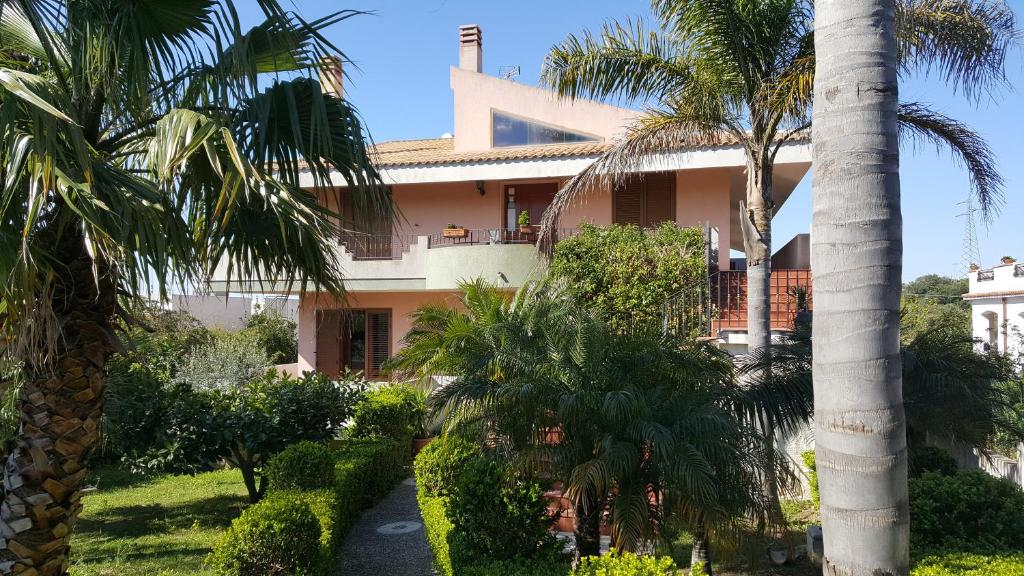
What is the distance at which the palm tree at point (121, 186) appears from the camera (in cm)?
399

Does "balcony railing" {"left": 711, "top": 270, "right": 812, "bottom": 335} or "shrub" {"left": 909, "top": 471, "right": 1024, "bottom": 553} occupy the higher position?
"balcony railing" {"left": 711, "top": 270, "right": 812, "bottom": 335}

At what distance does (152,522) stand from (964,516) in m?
10.8

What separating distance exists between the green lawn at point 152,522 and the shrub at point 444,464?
8.86ft

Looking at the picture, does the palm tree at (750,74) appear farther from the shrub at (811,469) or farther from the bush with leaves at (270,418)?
the bush with leaves at (270,418)

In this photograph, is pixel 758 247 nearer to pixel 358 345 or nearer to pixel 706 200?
pixel 706 200

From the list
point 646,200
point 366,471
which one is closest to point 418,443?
point 366,471

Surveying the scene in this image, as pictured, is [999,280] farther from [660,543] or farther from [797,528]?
[660,543]

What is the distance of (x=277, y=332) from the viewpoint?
28.9 m

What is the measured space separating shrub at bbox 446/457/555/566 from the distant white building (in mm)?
19960

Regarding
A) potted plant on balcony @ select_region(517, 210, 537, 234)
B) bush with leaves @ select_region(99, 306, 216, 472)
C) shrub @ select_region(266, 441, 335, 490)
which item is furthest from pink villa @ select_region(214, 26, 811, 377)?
shrub @ select_region(266, 441, 335, 490)

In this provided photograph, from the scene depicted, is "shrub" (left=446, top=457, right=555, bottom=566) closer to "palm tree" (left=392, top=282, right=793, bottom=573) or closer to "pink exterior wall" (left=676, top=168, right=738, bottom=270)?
"palm tree" (left=392, top=282, right=793, bottom=573)

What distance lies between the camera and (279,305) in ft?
97.6

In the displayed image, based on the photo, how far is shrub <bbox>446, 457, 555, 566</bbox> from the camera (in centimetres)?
640

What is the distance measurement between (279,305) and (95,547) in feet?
68.2
